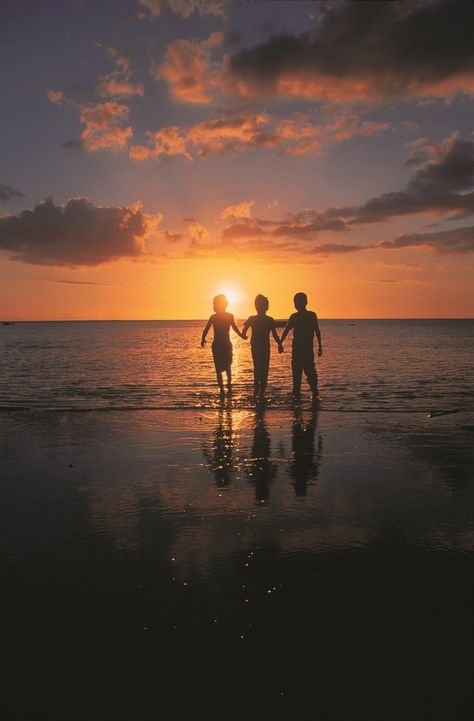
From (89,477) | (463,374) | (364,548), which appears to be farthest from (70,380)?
(364,548)

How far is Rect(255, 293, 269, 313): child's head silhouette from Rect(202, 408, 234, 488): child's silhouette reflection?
404cm

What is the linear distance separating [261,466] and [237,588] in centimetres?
359

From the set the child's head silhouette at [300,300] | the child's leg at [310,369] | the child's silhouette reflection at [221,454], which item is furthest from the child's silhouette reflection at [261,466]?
the child's head silhouette at [300,300]

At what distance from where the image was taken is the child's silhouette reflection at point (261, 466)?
596cm

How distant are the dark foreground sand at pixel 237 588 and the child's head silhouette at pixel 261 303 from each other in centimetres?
697

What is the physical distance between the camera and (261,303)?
13.7 meters

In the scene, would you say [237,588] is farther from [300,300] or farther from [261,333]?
[261,333]

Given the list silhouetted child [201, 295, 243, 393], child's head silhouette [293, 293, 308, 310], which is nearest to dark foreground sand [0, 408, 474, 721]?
child's head silhouette [293, 293, 308, 310]

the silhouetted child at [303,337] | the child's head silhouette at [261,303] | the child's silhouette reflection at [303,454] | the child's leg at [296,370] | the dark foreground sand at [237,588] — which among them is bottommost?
the child's silhouette reflection at [303,454]

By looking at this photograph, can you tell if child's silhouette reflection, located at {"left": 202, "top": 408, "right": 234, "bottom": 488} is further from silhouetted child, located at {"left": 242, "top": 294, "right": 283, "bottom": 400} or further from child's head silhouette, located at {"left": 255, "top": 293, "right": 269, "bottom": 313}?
Answer: child's head silhouette, located at {"left": 255, "top": 293, "right": 269, "bottom": 313}

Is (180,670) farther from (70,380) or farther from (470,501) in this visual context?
(70,380)

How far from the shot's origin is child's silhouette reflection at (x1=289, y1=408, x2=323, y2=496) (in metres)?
6.29

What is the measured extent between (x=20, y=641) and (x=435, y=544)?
124 inches

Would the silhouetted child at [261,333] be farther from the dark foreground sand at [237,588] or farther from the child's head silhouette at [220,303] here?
the dark foreground sand at [237,588]
